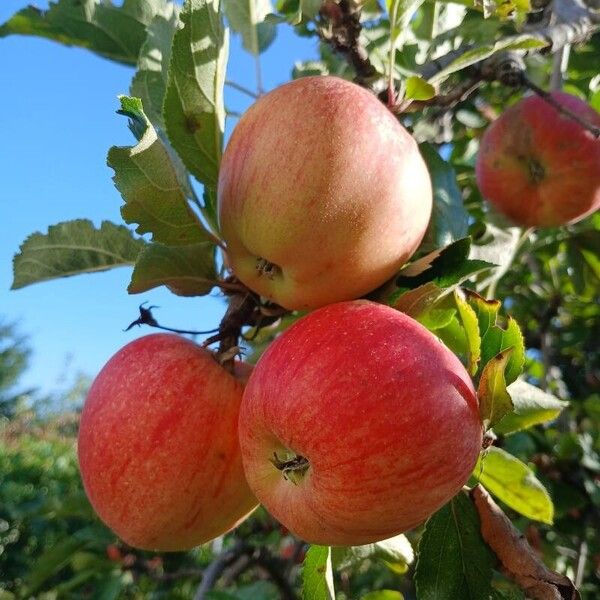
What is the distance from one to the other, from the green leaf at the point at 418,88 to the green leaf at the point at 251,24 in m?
0.57

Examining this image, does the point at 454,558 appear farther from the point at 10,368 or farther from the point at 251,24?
the point at 10,368

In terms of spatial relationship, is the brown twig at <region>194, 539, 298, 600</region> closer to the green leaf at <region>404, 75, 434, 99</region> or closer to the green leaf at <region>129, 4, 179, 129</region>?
the green leaf at <region>129, 4, 179, 129</region>

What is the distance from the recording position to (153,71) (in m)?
1.24

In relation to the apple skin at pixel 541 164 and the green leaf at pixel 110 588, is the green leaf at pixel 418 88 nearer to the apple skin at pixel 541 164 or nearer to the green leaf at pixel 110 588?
the apple skin at pixel 541 164

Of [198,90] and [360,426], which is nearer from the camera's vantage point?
[360,426]

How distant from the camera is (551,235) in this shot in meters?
2.16

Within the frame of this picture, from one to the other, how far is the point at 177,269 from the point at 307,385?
0.36m

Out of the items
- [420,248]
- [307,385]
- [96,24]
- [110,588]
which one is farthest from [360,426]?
[110,588]

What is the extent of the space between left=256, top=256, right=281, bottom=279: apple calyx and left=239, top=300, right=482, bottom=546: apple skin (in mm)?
138

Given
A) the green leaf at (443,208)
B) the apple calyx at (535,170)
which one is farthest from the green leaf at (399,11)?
the apple calyx at (535,170)

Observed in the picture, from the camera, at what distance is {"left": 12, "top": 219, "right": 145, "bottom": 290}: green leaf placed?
45.3 inches

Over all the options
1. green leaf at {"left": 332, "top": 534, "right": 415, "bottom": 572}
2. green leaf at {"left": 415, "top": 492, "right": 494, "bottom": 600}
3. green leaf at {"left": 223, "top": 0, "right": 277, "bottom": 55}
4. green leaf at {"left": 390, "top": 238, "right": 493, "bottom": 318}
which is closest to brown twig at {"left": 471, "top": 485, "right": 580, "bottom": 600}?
green leaf at {"left": 415, "top": 492, "right": 494, "bottom": 600}

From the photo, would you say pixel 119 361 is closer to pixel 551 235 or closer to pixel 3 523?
pixel 551 235

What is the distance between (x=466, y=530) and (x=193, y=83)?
828 millimetres
